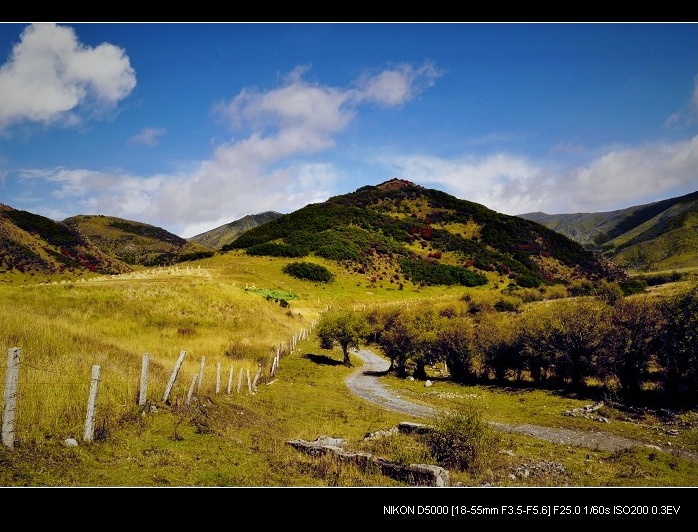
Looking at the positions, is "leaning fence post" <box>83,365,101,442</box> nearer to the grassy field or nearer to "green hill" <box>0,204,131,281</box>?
the grassy field

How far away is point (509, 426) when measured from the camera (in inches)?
816

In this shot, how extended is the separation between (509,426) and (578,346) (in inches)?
453

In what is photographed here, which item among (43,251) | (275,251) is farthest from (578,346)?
(43,251)

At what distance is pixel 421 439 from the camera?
51.8 ft

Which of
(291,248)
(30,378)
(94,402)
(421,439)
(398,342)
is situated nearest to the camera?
(94,402)

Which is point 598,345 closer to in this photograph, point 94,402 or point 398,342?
point 398,342

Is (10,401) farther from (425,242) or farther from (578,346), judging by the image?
(425,242)

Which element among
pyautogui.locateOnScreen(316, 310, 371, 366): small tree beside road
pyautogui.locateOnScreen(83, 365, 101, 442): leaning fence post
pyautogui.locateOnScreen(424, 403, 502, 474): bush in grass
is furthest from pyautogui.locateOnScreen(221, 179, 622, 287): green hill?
pyautogui.locateOnScreen(83, 365, 101, 442): leaning fence post

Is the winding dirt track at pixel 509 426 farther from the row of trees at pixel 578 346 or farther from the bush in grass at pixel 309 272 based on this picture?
the bush in grass at pixel 309 272

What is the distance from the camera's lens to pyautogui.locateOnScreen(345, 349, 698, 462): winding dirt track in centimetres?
1716

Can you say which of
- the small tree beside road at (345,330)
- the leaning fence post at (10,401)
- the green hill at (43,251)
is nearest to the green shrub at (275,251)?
the green hill at (43,251)

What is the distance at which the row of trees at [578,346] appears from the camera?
24.5 m
